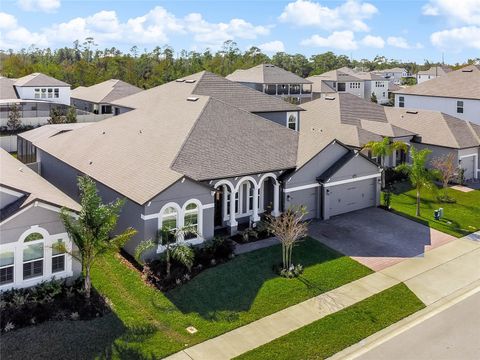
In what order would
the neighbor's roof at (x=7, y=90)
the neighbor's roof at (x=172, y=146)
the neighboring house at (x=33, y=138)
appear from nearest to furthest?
the neighbor's roof at (x=172, y=146) < the neighboring house at (x=33, y=138) < the neighbor's roof at (x=7, y=90)

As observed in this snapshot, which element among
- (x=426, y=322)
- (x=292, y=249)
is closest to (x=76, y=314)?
(x=292, y=249)

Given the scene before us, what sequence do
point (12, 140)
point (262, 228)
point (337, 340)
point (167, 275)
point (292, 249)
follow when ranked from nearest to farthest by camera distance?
point (337, 340) → point (167, 275) → point (292, 249) → point (262, 228) → point (12, 140)

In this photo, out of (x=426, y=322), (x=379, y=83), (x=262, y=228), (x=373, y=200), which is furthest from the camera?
(x=379, y=83)

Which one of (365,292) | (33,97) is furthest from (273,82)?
(365,292)

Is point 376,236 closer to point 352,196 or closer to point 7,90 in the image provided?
point 352,196

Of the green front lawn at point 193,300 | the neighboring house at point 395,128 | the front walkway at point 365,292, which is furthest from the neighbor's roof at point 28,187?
the neighboring house at point 395,128

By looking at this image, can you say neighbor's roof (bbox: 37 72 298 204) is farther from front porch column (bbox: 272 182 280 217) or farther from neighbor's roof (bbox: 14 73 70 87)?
neighbor's roof (bbox: 14 73 70 87)

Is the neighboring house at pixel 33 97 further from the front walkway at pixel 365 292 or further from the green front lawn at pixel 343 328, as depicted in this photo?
the green front lawn at pixel 343 328

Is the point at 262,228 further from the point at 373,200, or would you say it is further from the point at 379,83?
the point at 379,83
